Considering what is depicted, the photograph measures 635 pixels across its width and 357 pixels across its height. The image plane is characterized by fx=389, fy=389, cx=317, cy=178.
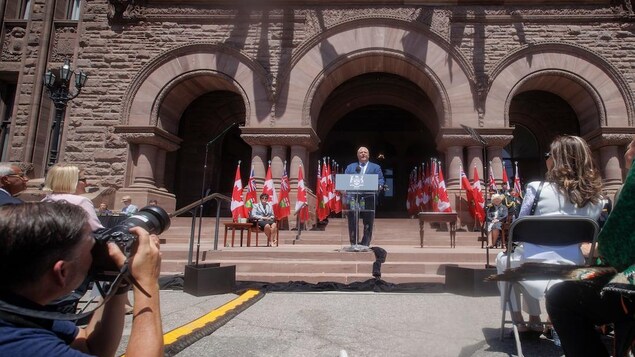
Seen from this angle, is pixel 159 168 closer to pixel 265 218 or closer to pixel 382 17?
pixel 265 218

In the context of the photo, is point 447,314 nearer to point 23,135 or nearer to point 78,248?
point 78,248

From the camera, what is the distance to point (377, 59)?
1365 centimetres

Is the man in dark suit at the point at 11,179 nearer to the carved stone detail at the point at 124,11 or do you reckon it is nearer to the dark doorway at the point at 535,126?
the carved stone detail at the point at 124,11

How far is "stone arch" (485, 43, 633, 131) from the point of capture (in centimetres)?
1251

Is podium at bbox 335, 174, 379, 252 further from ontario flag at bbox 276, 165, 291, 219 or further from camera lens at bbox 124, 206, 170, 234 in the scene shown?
camera lens at bbox 124, 206, 170, 234

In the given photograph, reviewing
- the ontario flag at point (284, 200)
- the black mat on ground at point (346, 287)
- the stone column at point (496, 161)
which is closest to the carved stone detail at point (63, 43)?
the ontario flag at point (284, 200)

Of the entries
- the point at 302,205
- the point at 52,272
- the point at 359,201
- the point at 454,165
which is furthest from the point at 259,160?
the point at 52,272

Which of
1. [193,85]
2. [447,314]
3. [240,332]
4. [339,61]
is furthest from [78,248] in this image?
[193,85]

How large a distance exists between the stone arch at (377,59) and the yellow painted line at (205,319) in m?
8.72

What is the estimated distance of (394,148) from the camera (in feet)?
70.8

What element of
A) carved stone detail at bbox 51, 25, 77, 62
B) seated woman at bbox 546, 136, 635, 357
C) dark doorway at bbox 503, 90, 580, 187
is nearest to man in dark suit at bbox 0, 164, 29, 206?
seated woman at bbox 546, 136, 635, 357

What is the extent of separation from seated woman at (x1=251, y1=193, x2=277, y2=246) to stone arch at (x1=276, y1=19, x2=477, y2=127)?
3557 millimetres

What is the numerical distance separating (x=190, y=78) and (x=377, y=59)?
6.58 meters

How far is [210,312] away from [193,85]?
11.4 meters
